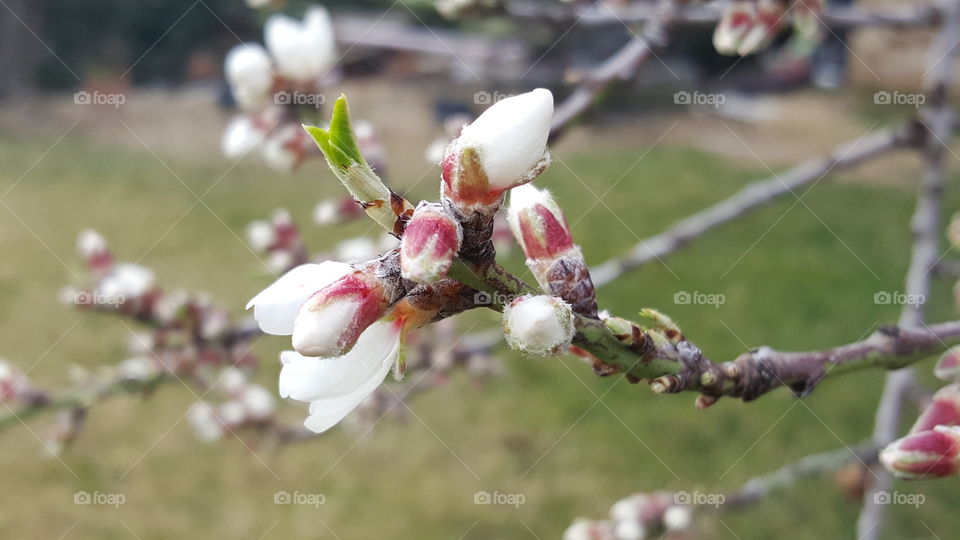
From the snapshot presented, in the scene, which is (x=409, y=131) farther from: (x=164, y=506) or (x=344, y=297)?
(x=344, y=297)

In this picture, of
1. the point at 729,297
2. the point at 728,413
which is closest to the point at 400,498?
the point at 728,413

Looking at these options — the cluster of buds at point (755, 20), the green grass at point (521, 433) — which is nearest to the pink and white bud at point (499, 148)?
the cluster of buds at point (755, 20)

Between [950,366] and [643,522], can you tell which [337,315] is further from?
[643,522]

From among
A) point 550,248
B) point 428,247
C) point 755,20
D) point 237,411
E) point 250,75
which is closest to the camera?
point 428,247

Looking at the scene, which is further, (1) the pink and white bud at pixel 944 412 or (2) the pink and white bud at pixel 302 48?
(2) the pink and white bud at pixel 302 48

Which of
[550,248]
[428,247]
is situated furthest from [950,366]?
[428,247]

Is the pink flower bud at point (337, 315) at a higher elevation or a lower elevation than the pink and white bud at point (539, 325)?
higher

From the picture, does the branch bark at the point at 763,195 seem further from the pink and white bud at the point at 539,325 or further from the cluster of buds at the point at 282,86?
the pink and white bud at the point at 539,325
